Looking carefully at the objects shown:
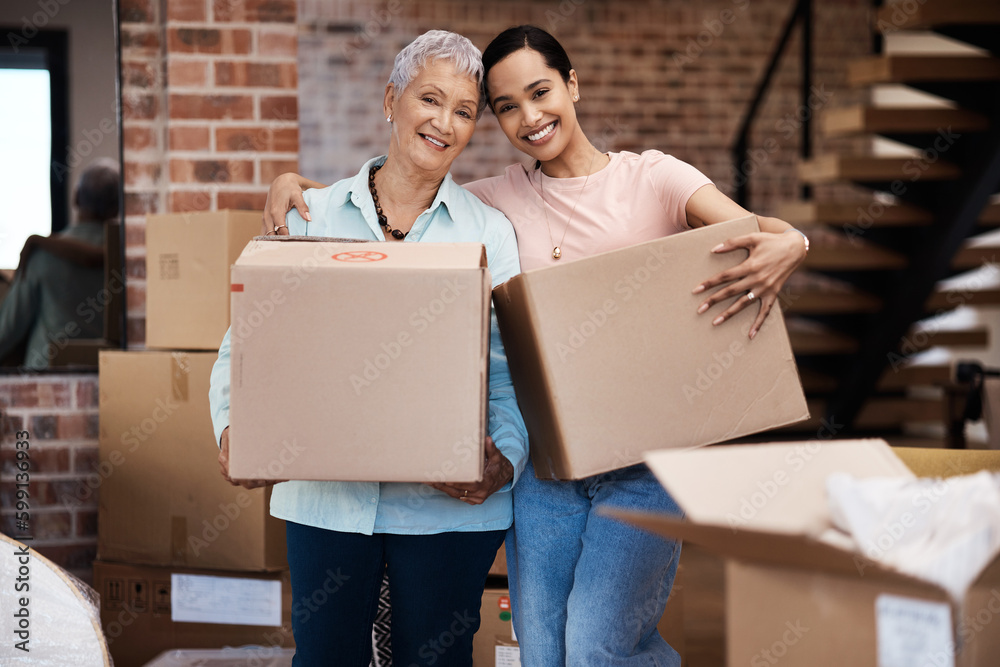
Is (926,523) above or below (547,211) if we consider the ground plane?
below

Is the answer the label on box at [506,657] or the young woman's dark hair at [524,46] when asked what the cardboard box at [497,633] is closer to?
the label on box at [506,657]

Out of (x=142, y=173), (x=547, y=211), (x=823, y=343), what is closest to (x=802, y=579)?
(x=547, y=211)

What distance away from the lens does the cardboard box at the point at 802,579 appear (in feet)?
2.41

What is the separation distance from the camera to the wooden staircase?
3.68m

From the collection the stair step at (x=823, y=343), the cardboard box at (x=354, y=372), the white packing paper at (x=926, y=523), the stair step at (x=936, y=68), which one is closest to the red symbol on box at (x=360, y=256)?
the cardboard box at (x=354, y=372)

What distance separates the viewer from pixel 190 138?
7.40ft

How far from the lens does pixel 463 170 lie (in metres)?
5.11

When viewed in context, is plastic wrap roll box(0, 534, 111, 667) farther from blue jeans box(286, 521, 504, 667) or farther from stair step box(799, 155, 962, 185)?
stair step box(799, 155, 962, 185)

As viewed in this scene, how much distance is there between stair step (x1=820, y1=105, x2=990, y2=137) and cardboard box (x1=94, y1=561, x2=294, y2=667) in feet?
10.4

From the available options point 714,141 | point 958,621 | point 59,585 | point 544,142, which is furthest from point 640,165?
point 714,141

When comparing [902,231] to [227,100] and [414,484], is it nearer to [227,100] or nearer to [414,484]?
[227,100]

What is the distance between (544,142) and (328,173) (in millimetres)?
3725

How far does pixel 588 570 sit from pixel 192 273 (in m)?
1.18

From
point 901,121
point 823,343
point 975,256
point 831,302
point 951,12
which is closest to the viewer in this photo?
point 951,12
